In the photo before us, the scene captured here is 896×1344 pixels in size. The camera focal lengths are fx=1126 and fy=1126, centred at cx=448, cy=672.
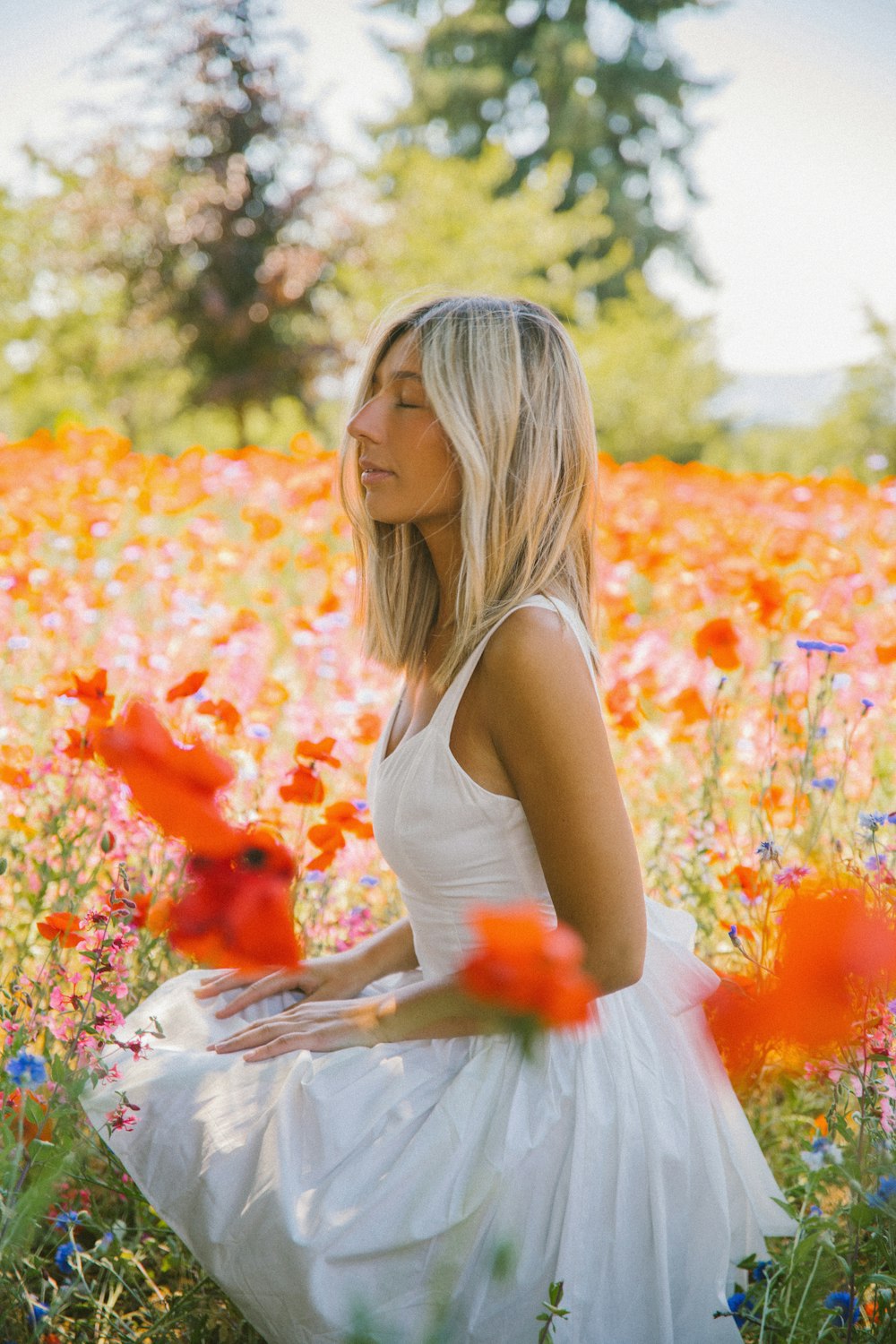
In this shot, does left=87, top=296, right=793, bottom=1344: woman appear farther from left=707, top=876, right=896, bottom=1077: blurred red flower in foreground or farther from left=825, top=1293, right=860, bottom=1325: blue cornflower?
left=707, top=876, right=896, bottom=1077: blurred red flower in foreground

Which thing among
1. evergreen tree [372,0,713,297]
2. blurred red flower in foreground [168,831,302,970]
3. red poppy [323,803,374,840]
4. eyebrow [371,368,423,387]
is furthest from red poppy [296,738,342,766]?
evergreen tree [372,0,713,297]

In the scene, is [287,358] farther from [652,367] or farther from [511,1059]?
[511,1059]

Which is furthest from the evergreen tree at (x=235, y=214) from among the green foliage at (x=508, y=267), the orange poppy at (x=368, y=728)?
the orange poppy at (x=368, y=728)

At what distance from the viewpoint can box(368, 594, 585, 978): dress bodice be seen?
5.34ft

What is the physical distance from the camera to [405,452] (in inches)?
70.0

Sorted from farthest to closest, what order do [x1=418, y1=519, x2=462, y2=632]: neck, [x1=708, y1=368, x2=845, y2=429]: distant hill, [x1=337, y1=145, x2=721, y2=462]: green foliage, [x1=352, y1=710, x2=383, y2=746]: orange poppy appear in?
[x1=708, y1=368, x2=845, y2=429]: distant hill
[x1=337, y1=145, x2=721, y2=462]: green foliage
[x1=352, y1=710, x2=383, y2=746]: orange poppy
[x1=418, y1=519, x2=462, y2=632]: neck

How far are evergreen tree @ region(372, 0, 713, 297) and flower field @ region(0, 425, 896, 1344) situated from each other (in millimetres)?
19269

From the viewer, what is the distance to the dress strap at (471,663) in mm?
1616

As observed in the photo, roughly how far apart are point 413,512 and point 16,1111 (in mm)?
1059

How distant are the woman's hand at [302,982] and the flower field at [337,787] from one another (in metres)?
0.13

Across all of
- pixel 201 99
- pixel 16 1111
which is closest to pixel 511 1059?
pixel 16 1111

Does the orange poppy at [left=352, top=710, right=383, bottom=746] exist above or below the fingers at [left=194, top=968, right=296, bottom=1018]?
above

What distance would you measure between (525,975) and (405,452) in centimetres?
115

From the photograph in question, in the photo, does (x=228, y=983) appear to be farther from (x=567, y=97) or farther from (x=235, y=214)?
(x=567, y=97)
